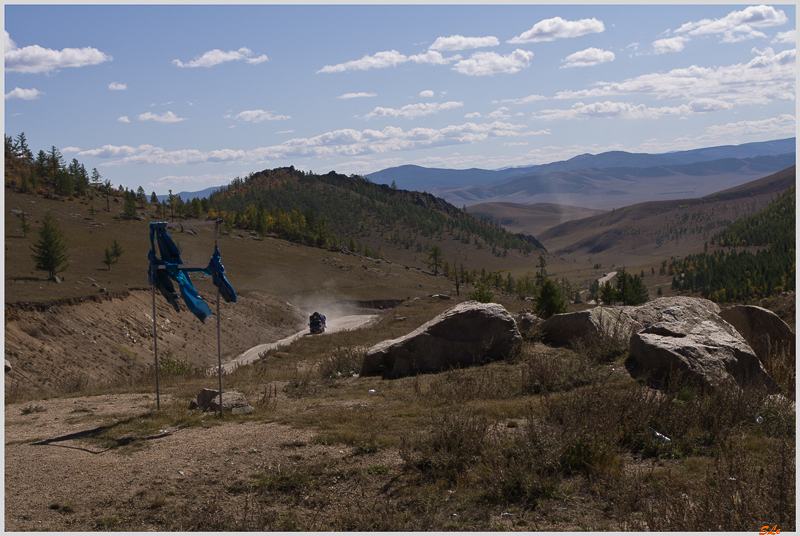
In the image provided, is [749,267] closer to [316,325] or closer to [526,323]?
[316,325]

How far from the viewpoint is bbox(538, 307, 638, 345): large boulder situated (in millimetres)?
13914

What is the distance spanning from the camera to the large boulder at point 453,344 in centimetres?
1366

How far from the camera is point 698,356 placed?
935cm

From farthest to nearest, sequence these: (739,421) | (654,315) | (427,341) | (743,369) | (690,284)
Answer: (690,284)
(654,315)
(427,341)
(743,369)
(739,421)

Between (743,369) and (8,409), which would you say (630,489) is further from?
(8,409)

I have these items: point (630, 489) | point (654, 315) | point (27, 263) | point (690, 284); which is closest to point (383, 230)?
point (690, 284)

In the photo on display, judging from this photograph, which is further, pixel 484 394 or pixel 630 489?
pixel 484 394

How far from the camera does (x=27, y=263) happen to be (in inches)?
1686

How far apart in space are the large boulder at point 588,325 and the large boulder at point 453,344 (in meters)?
1.83

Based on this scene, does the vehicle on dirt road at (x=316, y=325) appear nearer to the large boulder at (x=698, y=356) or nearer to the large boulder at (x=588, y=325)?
the large boulder at (x=588, y=325)

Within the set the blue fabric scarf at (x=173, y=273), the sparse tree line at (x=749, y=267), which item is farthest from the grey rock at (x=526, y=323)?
the sparse tree line at (x=749, y=267)

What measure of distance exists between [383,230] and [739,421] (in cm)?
15276

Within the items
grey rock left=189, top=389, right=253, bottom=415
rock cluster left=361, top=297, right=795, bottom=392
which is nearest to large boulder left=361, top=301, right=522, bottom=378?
rock cluster left=361, top=297, right=795, bottom=392

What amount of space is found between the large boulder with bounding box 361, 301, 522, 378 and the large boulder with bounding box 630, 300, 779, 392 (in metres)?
3.57
